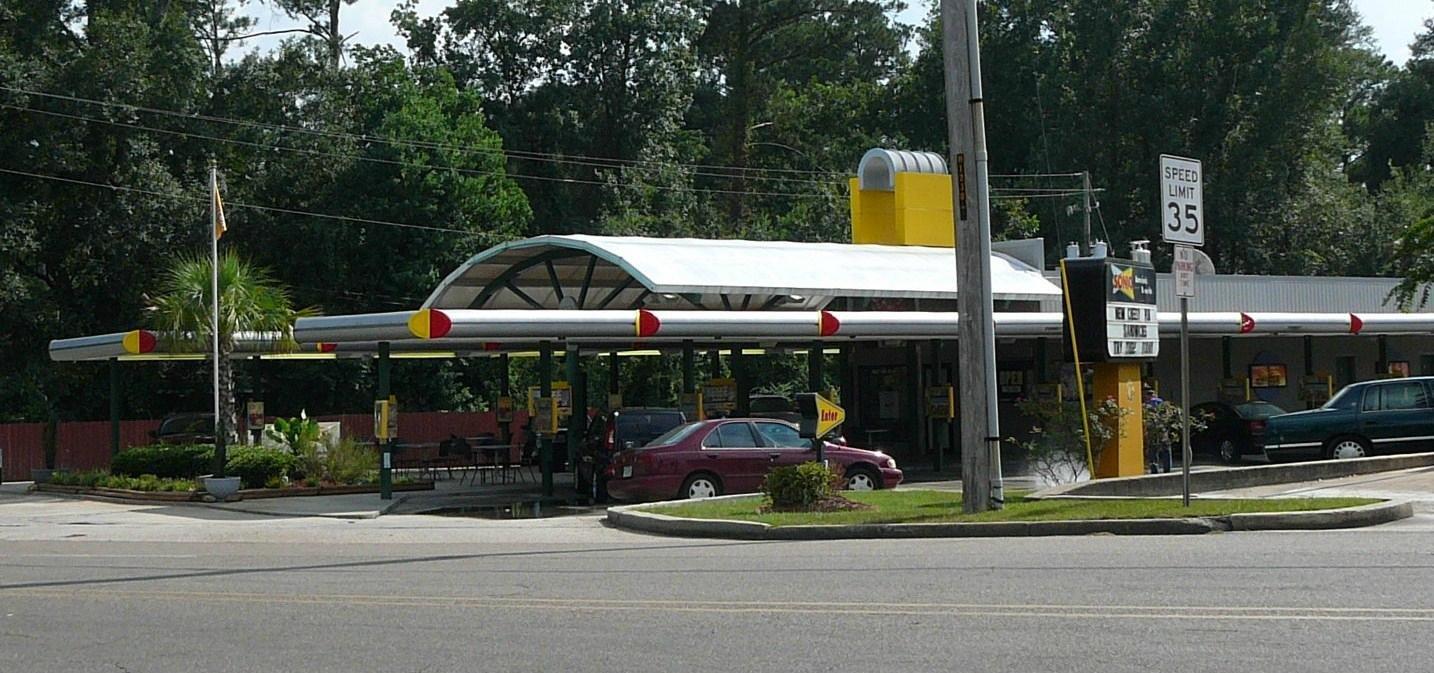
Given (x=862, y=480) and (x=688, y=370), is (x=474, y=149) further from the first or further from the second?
(x=862, y=480)

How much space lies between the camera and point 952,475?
30.4 metres

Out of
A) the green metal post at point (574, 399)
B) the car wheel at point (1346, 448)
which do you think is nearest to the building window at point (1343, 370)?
the car wheel at point (1346, 448)

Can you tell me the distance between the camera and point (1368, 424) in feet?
86.2

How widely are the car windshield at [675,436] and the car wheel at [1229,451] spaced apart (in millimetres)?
14119

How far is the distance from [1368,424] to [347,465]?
58.1 ft

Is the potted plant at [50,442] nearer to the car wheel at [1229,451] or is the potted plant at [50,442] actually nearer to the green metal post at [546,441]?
the green metal post at [546,441]

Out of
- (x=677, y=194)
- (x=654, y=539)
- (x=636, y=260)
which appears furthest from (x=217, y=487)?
(x=677, y=194)

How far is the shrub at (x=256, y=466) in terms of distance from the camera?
28.2 metres

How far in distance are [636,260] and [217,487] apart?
815 centimetres

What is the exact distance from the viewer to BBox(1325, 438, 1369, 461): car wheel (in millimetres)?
26312

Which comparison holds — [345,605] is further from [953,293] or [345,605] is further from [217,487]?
[953,293]

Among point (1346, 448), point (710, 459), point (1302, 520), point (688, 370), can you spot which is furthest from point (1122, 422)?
point (688, 370)

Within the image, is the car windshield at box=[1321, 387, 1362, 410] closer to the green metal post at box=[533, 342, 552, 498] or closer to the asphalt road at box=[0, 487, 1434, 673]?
the asphalt road at box=[0, 487, 1434, 673]

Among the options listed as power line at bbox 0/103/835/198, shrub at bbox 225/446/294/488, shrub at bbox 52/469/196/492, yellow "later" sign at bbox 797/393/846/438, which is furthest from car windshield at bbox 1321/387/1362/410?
power line at bbox 0/103/835/198
